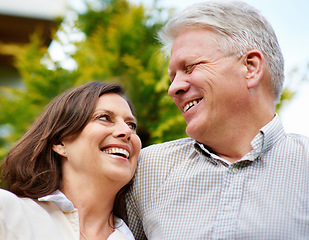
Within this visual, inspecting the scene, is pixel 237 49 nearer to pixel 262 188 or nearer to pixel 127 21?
pixel 262 188

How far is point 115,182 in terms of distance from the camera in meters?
1.92

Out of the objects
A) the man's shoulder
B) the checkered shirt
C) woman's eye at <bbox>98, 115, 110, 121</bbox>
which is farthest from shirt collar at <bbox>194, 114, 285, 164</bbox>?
woman's eye at <bbox>98, 115, 110, 121</bbox>

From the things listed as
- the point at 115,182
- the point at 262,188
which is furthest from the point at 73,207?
the point at 262,188

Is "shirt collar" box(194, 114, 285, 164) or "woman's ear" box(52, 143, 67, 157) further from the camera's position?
"woman's ear" box(52, 143, 67, 157)

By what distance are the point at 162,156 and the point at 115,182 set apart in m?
0.30

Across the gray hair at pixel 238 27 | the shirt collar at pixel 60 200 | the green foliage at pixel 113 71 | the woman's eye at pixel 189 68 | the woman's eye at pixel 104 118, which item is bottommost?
the green foliage at pixel 113 71

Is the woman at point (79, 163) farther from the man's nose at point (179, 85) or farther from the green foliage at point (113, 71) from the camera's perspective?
the green foliage at point (113, 71)

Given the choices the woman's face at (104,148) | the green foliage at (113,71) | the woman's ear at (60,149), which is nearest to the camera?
the woman's face at (104,148)

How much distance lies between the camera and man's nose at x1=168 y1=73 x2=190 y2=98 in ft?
6.56

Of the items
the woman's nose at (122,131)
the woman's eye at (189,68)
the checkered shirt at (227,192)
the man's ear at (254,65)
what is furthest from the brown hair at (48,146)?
the man's ear at (254,65)

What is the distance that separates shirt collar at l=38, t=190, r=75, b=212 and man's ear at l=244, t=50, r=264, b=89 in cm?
106

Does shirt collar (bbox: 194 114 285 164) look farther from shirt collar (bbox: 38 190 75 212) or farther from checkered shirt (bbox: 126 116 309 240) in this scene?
shirt collar (bbox: 38 190 75 212)

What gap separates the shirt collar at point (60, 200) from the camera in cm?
179

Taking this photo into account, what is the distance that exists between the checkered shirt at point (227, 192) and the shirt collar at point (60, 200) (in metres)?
0.36
